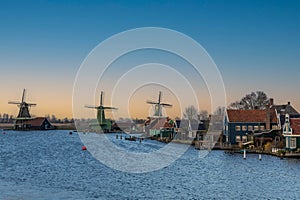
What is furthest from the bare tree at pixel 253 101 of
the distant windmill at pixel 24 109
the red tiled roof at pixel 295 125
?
the distant windmill at pixel 24 109

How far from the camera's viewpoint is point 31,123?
104 m

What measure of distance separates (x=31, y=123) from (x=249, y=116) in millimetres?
71896

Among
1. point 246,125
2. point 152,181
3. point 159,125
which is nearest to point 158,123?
point 159,125

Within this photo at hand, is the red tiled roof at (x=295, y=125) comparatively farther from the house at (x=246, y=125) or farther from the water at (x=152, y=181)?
the house at (x=246, y=125)

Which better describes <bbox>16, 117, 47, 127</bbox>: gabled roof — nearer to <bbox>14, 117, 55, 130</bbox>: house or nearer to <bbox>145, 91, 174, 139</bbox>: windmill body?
<bbox>14, 117, 55, 130</bbox>: house

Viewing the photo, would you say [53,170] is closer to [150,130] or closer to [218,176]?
[218,176]

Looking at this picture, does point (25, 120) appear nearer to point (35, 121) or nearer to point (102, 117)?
point (35, 121)

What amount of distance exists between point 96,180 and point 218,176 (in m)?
7.09

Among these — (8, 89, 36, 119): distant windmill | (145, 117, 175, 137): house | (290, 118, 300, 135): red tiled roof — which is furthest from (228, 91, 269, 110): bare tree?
(8, 89, 36, 119): distant windmill

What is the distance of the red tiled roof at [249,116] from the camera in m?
45.0

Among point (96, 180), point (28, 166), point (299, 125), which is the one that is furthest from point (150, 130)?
point (96, 180)

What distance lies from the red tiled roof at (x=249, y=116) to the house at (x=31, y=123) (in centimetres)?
6935

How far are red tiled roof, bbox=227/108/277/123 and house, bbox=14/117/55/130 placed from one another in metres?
69.3

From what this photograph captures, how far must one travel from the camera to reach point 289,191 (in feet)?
59.5
